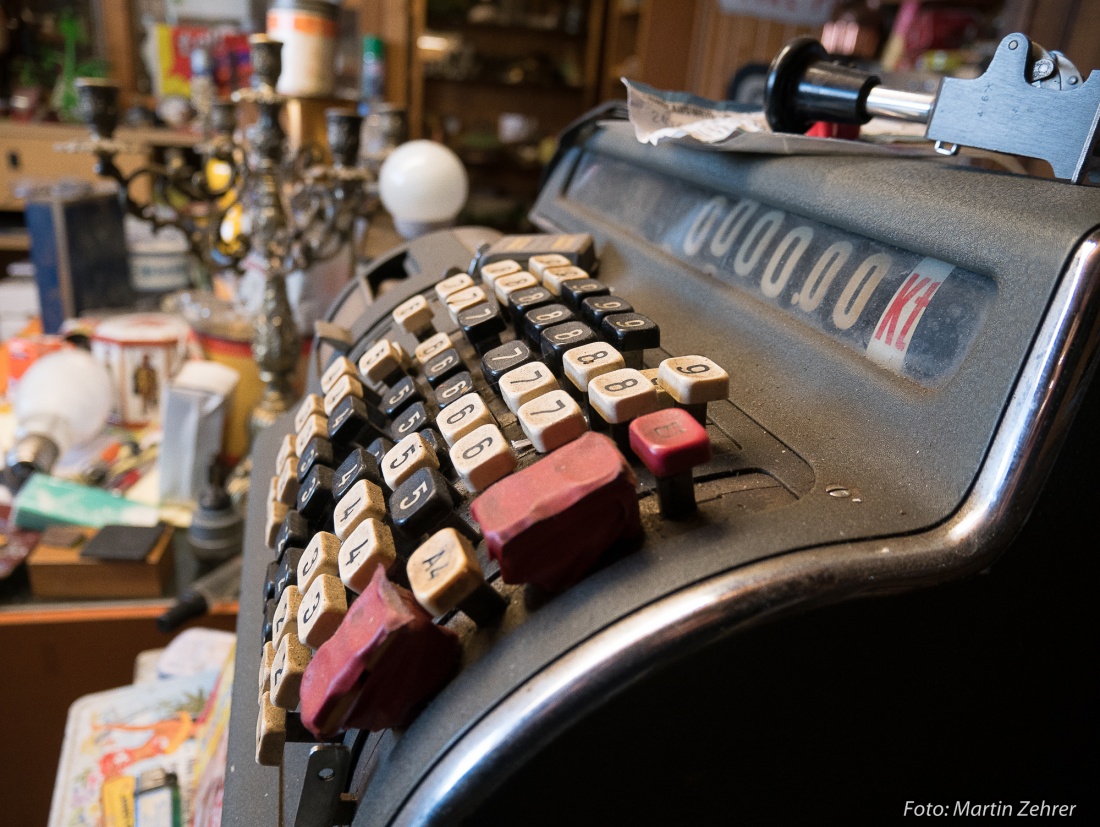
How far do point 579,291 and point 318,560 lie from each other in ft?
0.98

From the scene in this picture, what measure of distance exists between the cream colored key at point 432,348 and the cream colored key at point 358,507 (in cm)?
16

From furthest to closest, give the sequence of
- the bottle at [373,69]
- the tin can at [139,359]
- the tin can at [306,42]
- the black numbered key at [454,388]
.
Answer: the bottle at [373,69] → the tin can at [306,42] → the tin can at [139,359] → the black numbered key at [454,388]

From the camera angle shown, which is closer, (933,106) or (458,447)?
(458,447)

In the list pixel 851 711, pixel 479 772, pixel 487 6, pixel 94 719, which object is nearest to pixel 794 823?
pixel 851 711

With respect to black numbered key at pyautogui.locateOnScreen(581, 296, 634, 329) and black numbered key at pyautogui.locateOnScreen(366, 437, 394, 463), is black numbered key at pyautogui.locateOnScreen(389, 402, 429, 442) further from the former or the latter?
black numbered key at pyautogui.locateOnScreen(581, 296, 634, 329)

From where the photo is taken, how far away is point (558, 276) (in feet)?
2.28

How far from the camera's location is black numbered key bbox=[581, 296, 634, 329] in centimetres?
60

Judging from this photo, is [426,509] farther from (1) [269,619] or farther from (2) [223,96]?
(2) [223,96]

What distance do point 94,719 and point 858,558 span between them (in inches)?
38.8

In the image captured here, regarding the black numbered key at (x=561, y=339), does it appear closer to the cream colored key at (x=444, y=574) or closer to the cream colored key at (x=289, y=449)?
the cream colored key at (x=444, y=574)

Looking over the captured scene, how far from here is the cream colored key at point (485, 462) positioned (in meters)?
0.45

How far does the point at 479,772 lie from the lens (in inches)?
14.4

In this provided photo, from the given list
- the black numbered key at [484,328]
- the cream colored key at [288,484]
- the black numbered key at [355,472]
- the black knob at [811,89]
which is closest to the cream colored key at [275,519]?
the cream colored key at [288,484]

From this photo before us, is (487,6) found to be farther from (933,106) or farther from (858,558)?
(858,558)
